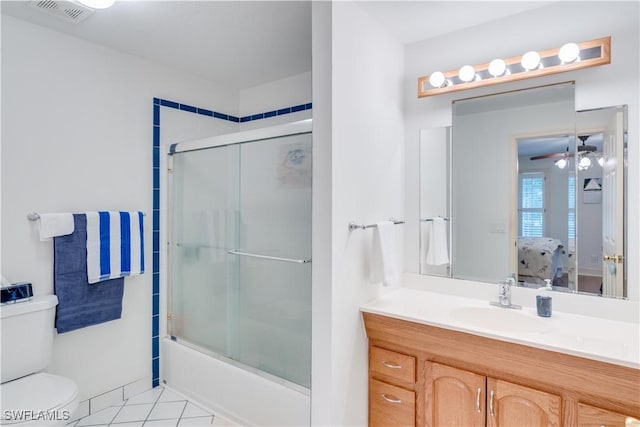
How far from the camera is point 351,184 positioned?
1723 millimetres

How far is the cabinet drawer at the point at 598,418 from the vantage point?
1.22 meters

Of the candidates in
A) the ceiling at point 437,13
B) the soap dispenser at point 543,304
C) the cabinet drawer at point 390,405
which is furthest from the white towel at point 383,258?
the ceiling at point 437,13

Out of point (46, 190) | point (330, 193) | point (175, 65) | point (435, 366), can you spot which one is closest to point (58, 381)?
point (46, 190)

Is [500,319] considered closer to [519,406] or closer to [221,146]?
[519,406]

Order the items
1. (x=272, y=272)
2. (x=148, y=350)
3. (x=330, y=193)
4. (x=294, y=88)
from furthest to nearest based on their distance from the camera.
→ 1. (x=294, y=88)
2. (x=148, y=350)
3. (x=272, y=272)
4. (x=330, y=193)

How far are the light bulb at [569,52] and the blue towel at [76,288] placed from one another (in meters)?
2.67

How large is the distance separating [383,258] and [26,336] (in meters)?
1.88

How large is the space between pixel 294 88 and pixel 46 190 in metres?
1.76

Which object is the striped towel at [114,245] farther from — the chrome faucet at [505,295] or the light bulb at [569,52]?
the light bulb at [569,52]

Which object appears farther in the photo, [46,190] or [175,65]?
[175,65]

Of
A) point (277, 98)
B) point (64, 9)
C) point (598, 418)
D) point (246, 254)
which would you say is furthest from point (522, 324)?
point (64, 9)

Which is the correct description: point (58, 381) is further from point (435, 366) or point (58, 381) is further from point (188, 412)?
point (435, 366)

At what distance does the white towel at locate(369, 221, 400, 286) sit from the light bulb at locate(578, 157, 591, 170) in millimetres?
949

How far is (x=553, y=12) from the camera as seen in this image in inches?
68.8
